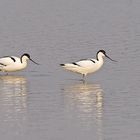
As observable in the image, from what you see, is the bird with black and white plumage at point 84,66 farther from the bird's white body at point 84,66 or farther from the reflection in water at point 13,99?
the reflection in water at point 13,99

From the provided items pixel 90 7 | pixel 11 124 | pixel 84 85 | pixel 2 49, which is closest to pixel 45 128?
pixel 11 124

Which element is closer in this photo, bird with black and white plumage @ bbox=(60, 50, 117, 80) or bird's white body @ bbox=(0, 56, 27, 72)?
bird with black and white plumage @ bbox=(60, 50, 117, 80)

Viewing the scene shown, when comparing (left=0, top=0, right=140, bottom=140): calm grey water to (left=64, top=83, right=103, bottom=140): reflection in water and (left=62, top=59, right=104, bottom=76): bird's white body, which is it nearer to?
(left=64, top=83, right=103, bottom=140): reflection in water

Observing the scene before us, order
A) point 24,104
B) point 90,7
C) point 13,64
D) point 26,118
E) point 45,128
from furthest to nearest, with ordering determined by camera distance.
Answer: point 90,7
point 13,64
point 24,104
point 26,118
point 45,128

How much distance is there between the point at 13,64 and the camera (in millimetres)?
Answer: 23094

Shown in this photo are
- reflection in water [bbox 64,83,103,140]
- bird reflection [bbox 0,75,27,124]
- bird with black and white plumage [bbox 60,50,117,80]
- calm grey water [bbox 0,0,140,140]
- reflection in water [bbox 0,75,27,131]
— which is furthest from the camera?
bird with black and white plumage [bbox 60,50,117,80]

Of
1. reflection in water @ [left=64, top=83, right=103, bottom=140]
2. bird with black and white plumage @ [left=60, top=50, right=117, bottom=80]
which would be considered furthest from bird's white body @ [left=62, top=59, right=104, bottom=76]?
reflection in water @ [left=64, top=83, right=103, bottom=140]

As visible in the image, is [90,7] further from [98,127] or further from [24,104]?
[98,127]

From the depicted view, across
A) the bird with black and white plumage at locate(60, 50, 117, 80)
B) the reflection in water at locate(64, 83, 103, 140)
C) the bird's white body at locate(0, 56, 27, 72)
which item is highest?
the bird's white body at locate(0, 56, 27, 72)

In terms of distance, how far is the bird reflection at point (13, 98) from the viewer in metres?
16.1

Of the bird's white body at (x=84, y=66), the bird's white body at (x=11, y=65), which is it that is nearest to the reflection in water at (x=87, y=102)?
the bird's white body at (x=84, y=66)

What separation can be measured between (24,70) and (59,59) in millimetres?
1323

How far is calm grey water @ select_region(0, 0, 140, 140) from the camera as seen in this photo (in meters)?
15.0

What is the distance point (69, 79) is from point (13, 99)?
371 centimetres
